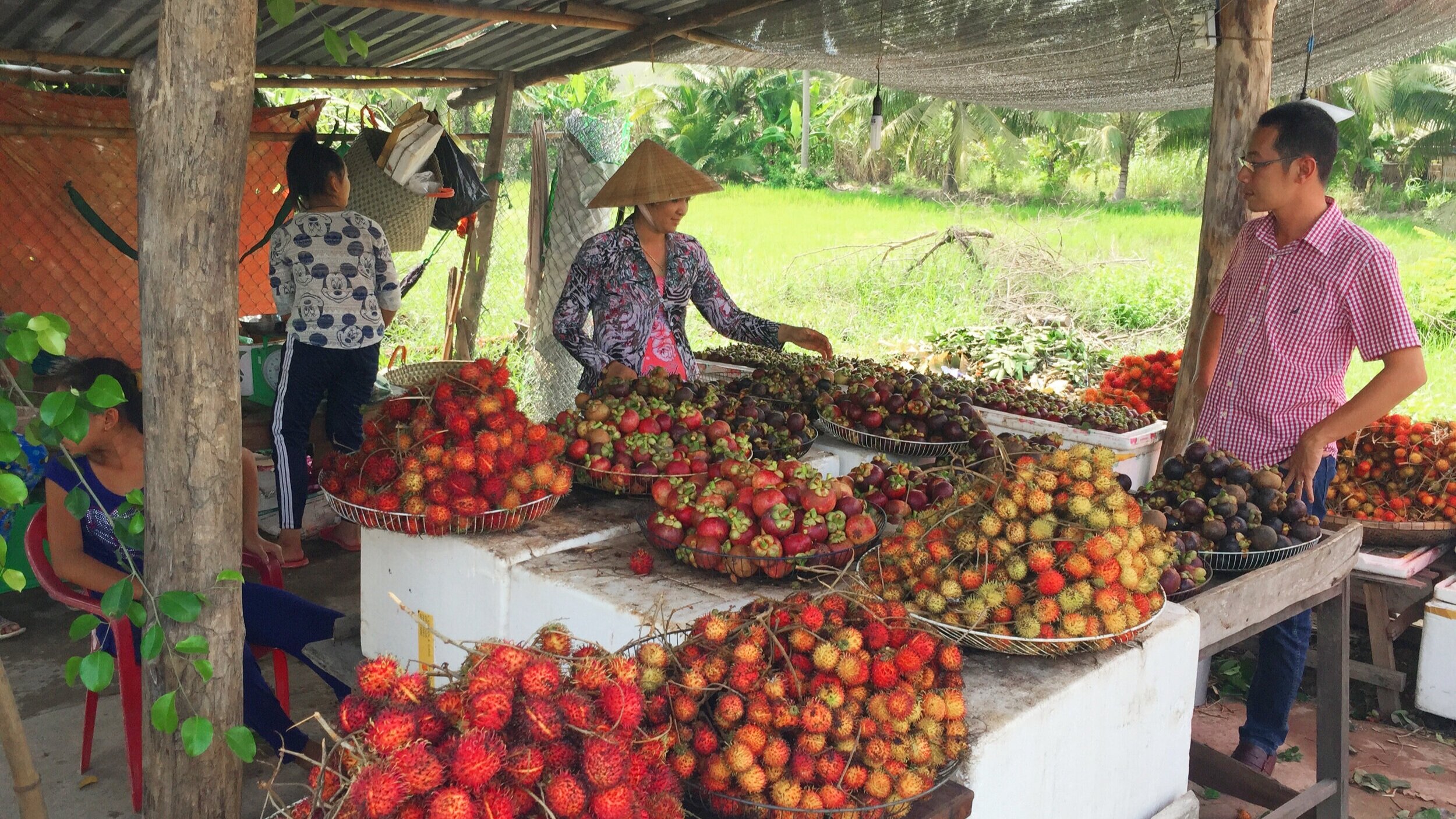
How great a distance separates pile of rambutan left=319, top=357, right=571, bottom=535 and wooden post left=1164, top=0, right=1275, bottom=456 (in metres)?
2.23

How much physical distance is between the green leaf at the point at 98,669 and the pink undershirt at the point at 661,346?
2214mm

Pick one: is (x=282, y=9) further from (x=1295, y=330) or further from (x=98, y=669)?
(x=1295, y=330)

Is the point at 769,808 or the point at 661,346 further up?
the point at 661,346

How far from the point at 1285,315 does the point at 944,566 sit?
5.37 feet

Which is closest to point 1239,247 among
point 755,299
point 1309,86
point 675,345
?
point 675,345

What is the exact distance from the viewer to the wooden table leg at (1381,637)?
13.0ft

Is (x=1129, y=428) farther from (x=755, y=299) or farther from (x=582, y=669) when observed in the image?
(x=755, y=299)

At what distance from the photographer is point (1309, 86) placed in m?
6.02

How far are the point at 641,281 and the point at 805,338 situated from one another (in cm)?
60

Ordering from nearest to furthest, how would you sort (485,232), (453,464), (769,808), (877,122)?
(769,808) < (453,464) < (877,122) < (485,232)

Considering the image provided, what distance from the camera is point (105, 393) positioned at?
65.0 inches

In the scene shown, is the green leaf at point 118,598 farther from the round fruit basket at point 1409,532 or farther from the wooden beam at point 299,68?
the round fruit basket at point 1409,532

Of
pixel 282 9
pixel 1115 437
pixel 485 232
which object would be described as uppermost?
pixel 282 9

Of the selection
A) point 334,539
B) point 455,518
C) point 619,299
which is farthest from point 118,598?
point 334,539
